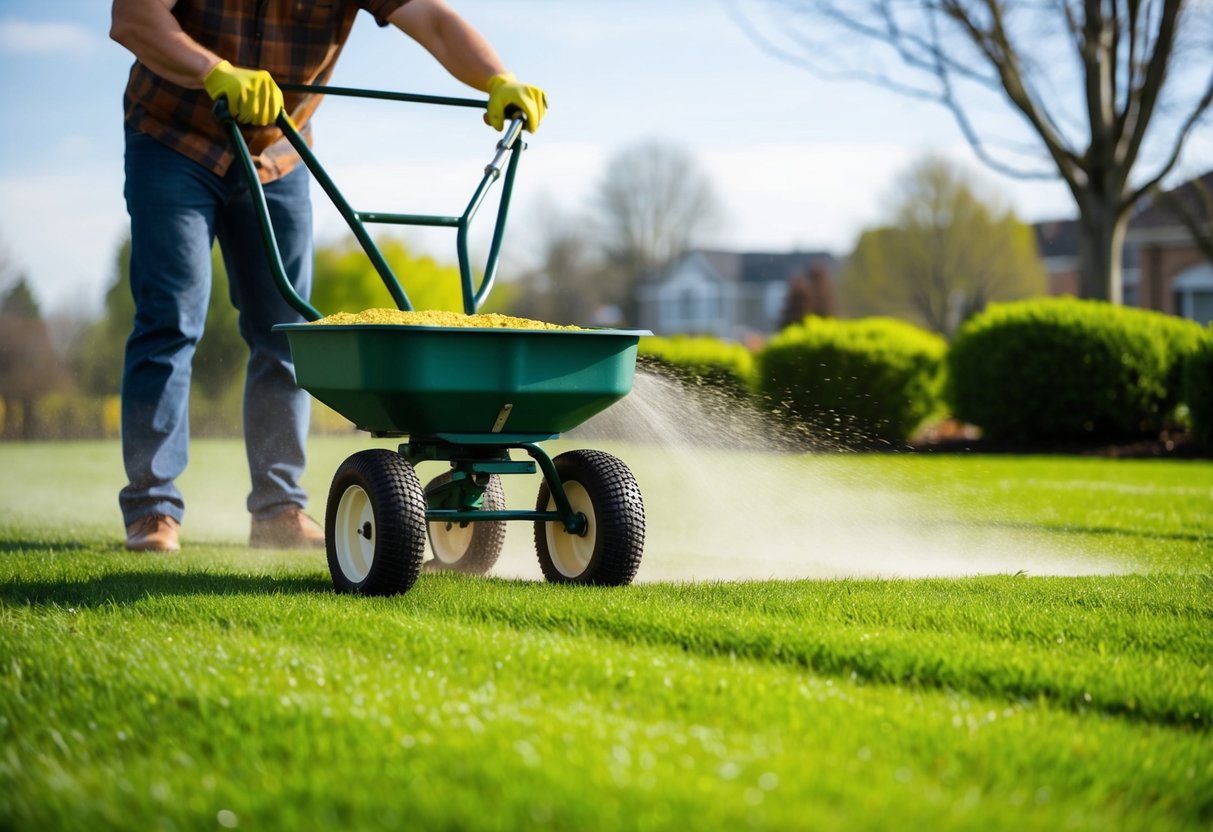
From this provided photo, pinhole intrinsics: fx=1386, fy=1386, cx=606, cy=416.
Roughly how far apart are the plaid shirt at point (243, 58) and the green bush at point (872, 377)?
944cm

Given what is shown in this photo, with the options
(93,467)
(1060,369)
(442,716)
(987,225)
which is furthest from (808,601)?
(987,225)

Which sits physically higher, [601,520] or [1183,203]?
[1183,203]

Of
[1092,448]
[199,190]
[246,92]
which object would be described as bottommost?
[1092,448]

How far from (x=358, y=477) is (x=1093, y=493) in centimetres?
556

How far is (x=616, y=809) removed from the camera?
5.91 ft

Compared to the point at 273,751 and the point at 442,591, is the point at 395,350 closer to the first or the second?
the point at 442,591

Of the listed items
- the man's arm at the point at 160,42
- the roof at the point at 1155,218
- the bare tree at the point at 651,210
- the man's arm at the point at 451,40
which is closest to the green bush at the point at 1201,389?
the roof at the point at 1155,218

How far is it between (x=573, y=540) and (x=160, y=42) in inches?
78.0

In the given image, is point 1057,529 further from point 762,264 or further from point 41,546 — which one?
point 762,264

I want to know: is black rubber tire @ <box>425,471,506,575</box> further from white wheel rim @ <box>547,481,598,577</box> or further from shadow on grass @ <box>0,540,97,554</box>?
shadow on grass @ <box>0,540,97,554</box>

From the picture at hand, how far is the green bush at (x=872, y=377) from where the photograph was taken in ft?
47.3

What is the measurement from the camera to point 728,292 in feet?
200

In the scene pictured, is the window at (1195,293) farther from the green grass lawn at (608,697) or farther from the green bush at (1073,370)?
the green grass lawn at (608,697)

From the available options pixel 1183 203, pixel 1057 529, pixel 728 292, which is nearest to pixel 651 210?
pixel 728 292
